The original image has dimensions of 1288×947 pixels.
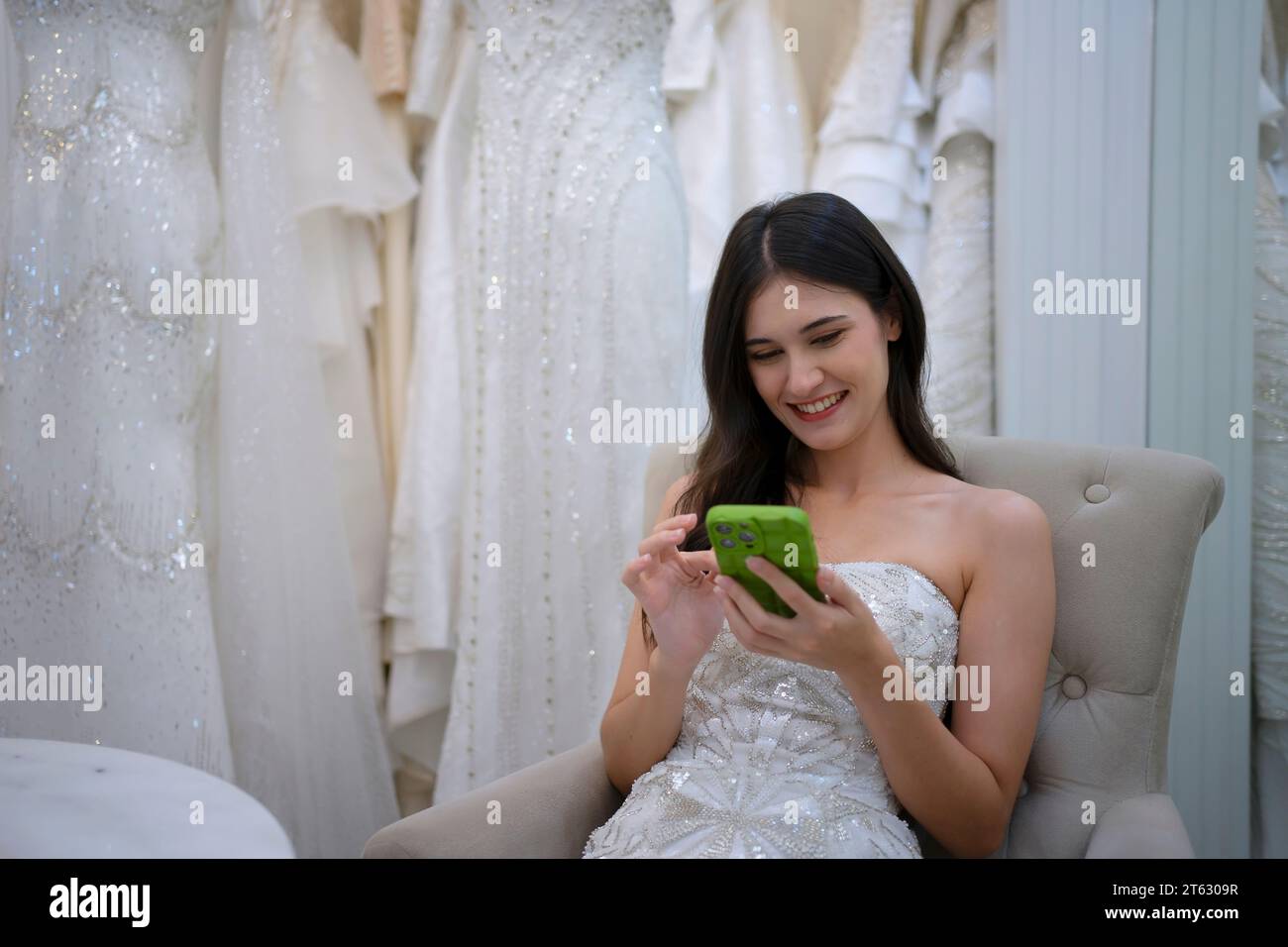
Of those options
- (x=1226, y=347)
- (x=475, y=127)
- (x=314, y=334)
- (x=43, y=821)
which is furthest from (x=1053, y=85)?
(x=43, y=821)

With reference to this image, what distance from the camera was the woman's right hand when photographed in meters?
0.97

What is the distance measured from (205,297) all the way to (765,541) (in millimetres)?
1099

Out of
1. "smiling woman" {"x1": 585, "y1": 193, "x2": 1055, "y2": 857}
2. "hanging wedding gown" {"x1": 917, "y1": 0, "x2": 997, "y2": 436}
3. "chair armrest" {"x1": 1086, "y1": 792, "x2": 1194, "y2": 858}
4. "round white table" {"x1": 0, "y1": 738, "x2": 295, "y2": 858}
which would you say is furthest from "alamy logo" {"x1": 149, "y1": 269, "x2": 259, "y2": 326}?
"chair armrest" {"x1": 1086, "y1": 792, "x2": 1194, "y2": 858}

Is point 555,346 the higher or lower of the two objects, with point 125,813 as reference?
higher

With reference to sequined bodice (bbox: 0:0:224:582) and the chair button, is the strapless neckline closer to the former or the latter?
the chair button

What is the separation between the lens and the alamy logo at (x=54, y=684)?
4.93 feet

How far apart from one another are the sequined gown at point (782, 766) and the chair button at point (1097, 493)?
21 centimetres

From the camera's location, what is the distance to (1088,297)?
1.65 meters

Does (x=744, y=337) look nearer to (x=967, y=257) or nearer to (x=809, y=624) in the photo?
(x=809, y=624)

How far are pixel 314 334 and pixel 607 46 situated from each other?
0.66 meters

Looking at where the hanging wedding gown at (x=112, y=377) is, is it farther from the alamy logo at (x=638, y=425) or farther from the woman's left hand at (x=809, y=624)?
the woman's left hand at (x=809, y=624)

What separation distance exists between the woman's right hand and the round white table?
14.4 inches

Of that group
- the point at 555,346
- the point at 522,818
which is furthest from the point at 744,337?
the point at 555,346

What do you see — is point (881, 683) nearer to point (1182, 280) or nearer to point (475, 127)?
point (1182, 280)
